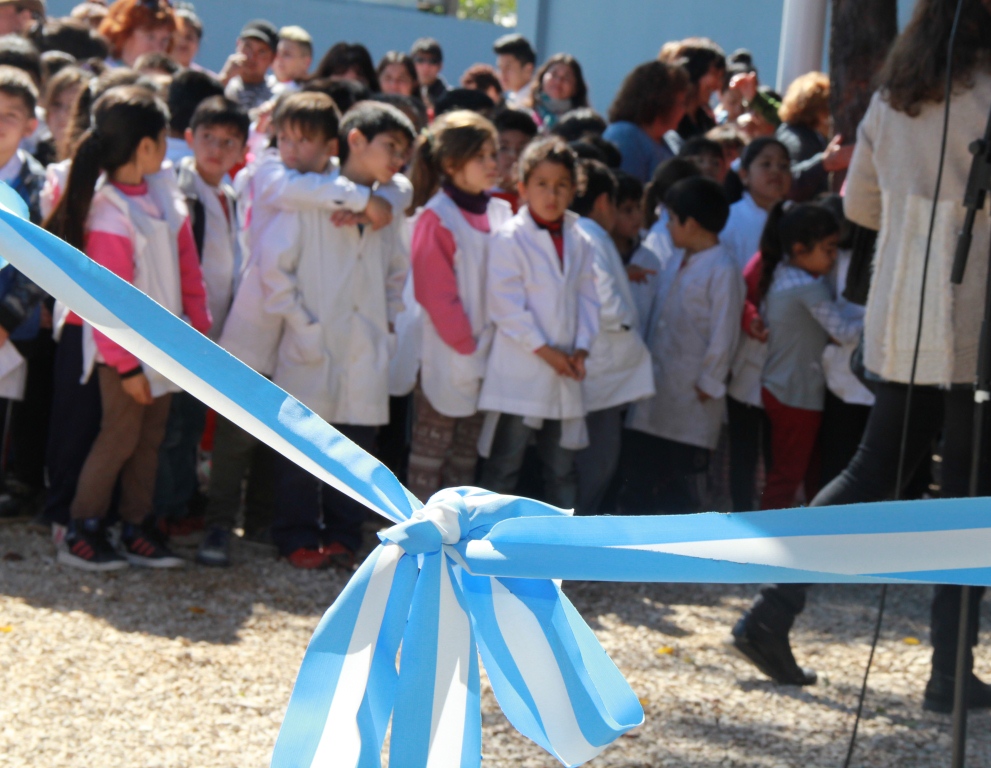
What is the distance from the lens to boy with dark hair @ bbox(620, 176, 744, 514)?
5418 millimetres

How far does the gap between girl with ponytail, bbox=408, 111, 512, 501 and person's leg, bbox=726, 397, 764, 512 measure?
1452 millimetres

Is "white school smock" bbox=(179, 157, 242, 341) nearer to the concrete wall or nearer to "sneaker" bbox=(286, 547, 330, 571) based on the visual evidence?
"sneaker" bbox=(286, 547, 330, 571)

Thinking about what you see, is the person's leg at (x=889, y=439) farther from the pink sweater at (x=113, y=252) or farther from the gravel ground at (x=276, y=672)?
the pink sweater at (x=113, y=252)

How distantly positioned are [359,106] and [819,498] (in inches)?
97.4

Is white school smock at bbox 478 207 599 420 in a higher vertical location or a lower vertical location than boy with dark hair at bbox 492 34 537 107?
lower

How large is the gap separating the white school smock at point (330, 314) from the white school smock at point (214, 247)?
31cm

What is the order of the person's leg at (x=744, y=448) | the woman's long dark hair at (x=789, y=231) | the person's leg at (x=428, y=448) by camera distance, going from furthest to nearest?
the person's leg at (x=744, y=448) → the woman's long dark hair at (x=789, y=231) → the person's leg at (x=428, y=448)

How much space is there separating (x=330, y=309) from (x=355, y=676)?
311 centimetres

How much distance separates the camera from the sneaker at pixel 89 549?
439 centimetres

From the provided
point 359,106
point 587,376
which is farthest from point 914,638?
point 359,106

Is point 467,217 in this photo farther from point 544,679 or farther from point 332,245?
point 544,679

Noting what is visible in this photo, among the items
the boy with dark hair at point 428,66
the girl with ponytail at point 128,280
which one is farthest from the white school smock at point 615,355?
the boy with dark hair at point 428,66

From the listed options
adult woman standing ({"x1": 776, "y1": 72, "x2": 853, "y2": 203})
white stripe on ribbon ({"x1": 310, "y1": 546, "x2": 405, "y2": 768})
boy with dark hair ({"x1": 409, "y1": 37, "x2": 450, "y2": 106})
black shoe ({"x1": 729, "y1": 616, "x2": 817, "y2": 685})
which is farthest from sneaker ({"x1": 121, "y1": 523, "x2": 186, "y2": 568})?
boy with dark hair ({"x1": 409, "y1": 37, "x2": 450, "y2": 106})

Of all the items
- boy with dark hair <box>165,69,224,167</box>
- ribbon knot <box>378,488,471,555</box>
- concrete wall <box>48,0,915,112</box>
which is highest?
concrete wall <box>48,0,915,112</box>
